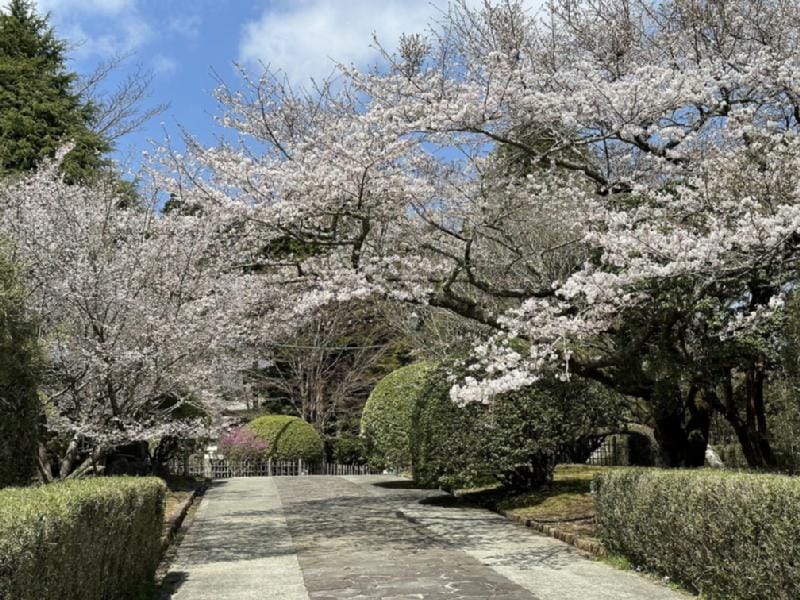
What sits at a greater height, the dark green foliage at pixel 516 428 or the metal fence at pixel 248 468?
the dark green foliage at pixel 516 428

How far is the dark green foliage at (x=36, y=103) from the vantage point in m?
22.0

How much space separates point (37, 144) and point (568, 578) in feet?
68.0

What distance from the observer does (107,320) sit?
846cm

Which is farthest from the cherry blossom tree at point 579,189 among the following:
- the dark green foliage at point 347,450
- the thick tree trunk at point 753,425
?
the dark green foliage at point 347,450

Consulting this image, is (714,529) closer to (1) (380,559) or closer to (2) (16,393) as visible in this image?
(1) (380,559)

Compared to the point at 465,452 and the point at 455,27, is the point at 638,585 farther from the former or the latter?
the point at 455,27

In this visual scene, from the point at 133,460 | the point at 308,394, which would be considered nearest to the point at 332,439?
the point at 308,394

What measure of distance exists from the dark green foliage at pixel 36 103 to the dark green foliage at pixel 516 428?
12684mm

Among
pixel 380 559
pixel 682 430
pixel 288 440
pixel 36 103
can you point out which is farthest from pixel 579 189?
pixel 36 103

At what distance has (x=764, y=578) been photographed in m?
5.28

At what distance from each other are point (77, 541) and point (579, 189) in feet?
25.2

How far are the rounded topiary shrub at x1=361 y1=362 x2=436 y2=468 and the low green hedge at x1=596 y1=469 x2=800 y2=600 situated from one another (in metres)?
7.42

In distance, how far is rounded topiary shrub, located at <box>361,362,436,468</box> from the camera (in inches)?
618

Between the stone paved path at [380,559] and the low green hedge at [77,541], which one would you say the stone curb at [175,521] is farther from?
the low green hedge at [77,541]
